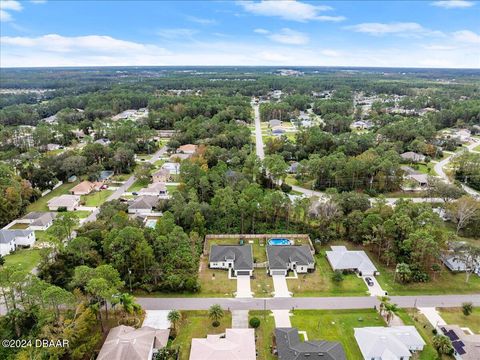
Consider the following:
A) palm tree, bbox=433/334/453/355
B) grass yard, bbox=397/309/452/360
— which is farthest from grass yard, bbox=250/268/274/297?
palm tree, bbox=433/334/453/355

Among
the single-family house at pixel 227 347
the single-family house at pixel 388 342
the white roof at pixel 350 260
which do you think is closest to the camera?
the single-family house at pixel 227 347

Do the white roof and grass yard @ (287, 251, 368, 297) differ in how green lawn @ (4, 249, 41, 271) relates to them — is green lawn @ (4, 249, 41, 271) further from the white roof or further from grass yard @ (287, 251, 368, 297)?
the white roof

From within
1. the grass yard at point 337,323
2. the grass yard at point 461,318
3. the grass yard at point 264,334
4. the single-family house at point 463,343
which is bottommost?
the grass yard at point 461,318

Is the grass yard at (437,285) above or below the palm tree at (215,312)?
below

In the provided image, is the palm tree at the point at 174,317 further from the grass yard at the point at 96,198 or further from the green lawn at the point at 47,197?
the green lawn at the point at 47,197

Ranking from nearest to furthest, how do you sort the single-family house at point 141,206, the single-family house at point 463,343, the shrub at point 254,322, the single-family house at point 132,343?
the single-family house at point 132,343
the single-family house at point 463,343
the shrub at point 254,322
the single-family house at point 141,206

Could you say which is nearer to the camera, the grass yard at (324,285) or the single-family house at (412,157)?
the grass yard at (324,285)

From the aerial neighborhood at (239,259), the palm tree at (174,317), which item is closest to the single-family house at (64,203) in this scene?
the aerial neighborhood at (239,259)
